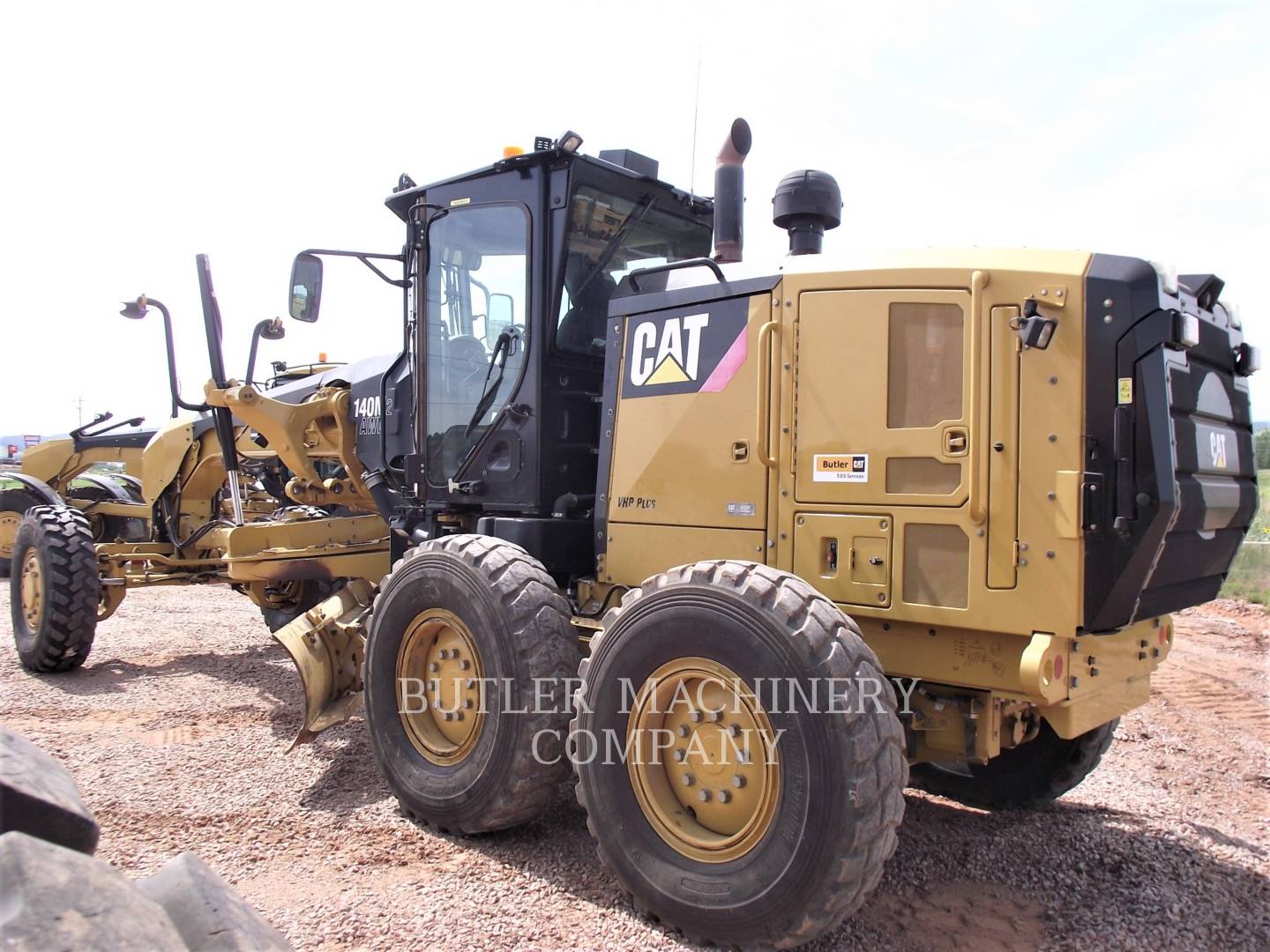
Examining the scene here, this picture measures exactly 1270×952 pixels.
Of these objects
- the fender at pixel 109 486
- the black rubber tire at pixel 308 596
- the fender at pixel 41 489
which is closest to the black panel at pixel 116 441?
the fender at pixel 109 486

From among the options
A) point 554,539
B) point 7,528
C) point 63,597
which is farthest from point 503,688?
point 7,528

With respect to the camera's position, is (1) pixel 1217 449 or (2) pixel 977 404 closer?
(2) pixel 977 404

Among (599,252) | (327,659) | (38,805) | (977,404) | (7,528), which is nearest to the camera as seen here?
(38,805)

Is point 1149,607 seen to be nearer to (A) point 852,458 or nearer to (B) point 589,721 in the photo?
(A) point 852,458

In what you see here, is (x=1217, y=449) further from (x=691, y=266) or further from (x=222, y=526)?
(x=222, y=526)

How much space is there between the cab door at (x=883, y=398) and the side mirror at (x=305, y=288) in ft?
9.47

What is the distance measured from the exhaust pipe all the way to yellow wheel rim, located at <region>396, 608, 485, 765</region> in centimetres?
211

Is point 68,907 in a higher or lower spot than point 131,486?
lower

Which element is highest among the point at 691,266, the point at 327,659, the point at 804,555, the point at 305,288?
the point at 305,288

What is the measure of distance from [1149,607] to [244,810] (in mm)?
4010

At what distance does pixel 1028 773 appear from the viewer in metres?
4.52

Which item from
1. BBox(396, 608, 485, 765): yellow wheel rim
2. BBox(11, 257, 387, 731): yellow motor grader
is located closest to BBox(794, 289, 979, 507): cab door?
BBox(396, 608, 485, 765): yellow wheel rim

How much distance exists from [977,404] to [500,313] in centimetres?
263

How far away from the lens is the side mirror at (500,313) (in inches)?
193
